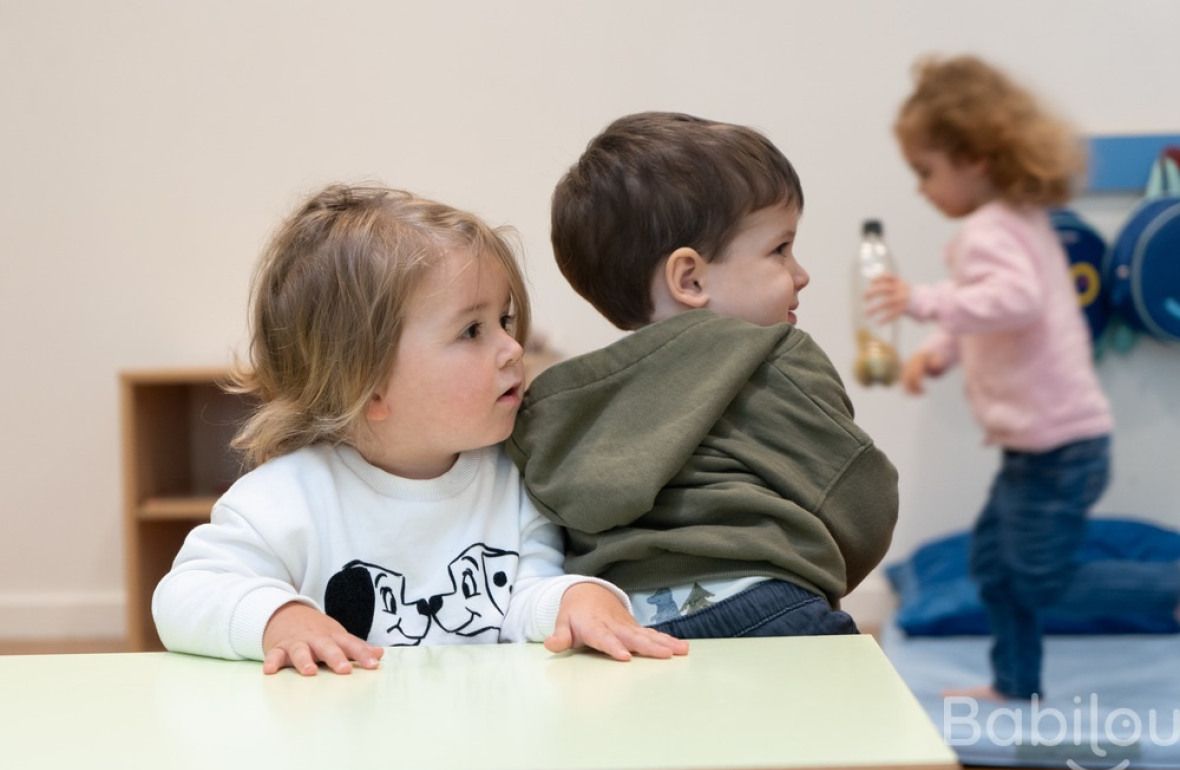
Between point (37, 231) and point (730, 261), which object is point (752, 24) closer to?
point (37, 231)

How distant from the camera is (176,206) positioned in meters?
3.33

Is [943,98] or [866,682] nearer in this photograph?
[866,682]

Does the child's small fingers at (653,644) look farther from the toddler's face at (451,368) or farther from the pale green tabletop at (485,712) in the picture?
the toddler's face at (451,368)

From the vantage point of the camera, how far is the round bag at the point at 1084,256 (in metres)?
3.26

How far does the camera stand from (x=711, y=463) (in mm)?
941

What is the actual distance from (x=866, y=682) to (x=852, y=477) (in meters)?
0.29

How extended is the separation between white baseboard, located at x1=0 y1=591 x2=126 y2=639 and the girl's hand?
2040 millimetres

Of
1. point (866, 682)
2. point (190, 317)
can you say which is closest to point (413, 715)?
point (866, 682)

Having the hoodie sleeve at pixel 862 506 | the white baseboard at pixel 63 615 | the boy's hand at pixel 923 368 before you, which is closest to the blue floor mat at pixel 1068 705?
the boy's hand at pixel 923 368

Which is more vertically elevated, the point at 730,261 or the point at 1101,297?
the point at 730,261

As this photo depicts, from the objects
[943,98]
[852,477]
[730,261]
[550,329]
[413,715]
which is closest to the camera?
[413,715]

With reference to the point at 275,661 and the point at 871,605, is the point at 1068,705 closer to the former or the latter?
the point at 871,605

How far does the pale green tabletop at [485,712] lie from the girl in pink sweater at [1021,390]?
1979mm

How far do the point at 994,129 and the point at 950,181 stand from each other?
150mm
